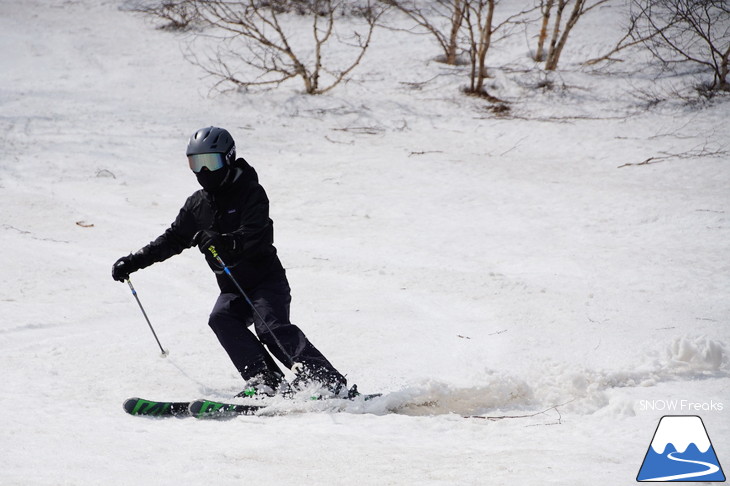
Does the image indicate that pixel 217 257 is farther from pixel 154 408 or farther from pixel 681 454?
pixel 681 454

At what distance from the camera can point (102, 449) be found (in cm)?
317

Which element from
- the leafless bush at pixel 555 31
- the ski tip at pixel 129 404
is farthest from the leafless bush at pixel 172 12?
the ski tip at pixel 129 404

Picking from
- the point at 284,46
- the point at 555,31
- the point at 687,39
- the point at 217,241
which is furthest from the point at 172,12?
the point at 217,241

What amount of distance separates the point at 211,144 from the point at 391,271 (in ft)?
11.1

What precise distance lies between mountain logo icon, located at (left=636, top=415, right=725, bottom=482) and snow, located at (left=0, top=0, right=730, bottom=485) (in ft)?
0.24

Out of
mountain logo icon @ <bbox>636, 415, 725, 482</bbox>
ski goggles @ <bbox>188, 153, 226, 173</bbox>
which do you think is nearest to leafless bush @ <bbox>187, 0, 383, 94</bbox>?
ski goggles @ <bbox>188, 153, 226, 173</bbox>


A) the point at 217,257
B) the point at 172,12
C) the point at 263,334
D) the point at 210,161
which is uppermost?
the point at 172,12

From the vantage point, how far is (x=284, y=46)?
17.1 meters

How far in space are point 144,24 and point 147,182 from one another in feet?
31.6

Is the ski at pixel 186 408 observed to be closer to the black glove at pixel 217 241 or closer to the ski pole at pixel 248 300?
the ski pole at pixel 248 300

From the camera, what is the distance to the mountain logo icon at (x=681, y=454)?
2.85 m

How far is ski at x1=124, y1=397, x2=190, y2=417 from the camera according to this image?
3.82m

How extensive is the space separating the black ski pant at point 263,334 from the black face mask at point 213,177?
2.35ft

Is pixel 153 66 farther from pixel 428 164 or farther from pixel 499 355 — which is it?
pixel 499 355
